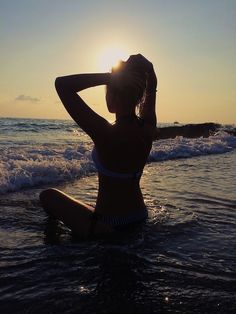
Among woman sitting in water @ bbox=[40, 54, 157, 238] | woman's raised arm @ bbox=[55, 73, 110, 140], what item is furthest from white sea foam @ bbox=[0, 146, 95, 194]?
woman's raised arm @ bbox=[55, 73, 110, 140]

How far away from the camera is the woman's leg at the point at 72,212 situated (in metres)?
4.33

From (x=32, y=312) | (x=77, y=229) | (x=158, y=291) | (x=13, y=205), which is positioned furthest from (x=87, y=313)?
(x=13, y=205)

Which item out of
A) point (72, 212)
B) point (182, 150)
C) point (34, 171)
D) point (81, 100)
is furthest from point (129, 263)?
point (182, 150)

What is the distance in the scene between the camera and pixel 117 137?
13.0 feet

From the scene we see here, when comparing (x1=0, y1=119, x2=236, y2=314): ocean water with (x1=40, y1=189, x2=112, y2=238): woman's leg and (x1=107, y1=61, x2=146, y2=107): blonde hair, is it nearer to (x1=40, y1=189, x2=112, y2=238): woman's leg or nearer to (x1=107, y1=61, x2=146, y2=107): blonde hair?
(x1=40, y1=189, x2=112, y2=238): woman's leg

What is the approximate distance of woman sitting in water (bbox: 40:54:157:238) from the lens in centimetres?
383

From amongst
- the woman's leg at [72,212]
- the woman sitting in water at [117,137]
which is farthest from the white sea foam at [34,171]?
the woman sitting in water at [117,137]

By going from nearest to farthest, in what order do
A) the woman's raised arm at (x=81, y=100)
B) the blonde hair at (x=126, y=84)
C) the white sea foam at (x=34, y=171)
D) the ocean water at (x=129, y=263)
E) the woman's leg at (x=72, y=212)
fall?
the ocean water at (x=129, y=263) < the woman's raised arm at (x=81, y=100) < the blonde hair at (x=126, y=84) < the woman's leg at (x=72, y=212) < the white sea foam at (x=34, y=171)

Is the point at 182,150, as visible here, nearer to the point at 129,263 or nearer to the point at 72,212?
the point at 72,212

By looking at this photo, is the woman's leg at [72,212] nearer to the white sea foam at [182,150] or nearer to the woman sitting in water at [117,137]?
the woman sitting in water at [117,137]

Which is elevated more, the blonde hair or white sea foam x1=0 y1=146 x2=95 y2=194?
the blonde hair

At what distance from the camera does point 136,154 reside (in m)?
4.15

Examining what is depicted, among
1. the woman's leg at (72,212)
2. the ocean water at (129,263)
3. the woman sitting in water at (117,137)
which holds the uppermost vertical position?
the woman sitting in water at (117,137)

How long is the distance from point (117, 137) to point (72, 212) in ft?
3.59
